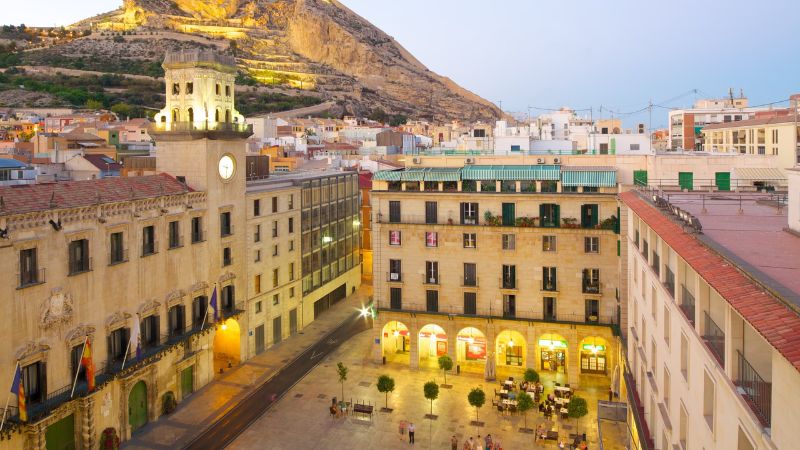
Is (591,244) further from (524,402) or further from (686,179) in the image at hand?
(524,402)

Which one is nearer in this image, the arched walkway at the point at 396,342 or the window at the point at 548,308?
the window at the point at 548,308

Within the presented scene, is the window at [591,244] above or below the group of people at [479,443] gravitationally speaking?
above

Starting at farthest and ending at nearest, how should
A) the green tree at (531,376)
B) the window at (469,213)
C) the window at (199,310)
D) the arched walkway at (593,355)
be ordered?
the window at (469,213) → the arched walkway at (593,355) → the window at (199,310) → the green tree at (531,376)

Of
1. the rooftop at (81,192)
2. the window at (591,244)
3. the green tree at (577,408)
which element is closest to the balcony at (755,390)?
the green tree at (577,408)

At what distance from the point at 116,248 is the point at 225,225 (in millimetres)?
11909

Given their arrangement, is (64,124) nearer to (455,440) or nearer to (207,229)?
(207,229)

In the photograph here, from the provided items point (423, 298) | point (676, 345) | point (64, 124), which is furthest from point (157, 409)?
point (64, 124)

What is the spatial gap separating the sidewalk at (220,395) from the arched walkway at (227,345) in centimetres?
99

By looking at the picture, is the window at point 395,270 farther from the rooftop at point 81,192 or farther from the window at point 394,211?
the rooftop at point 81,192

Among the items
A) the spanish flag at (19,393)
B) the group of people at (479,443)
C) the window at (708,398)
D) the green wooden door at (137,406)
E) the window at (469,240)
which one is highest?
the window at (469,240)

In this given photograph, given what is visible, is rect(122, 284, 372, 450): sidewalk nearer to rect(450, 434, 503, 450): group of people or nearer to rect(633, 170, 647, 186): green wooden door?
rect(450, 434, 503, 450): group of people

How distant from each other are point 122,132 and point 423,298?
79.5 m

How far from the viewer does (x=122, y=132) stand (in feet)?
353

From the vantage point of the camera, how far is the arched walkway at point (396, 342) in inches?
2008
